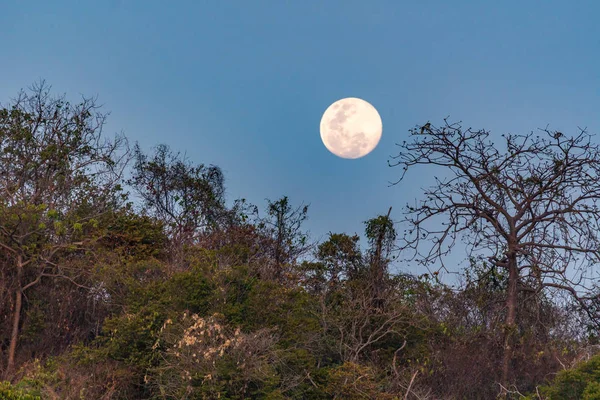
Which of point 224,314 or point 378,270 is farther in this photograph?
point 378,270

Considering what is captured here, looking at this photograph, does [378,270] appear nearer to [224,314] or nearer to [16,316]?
[224,314]

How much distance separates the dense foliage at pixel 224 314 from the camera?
1075 cm

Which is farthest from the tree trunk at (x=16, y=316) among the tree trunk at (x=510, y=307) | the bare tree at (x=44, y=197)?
the tree trunk at (x=510, y=307)

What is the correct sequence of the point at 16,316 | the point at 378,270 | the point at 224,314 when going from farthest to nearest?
the point at 378,270 → the point at 16,316 → the point at 224,314

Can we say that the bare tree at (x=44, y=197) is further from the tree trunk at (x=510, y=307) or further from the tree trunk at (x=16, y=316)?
the tree trunk at (x=510, y=307)

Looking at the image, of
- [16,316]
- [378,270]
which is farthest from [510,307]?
[16,316]

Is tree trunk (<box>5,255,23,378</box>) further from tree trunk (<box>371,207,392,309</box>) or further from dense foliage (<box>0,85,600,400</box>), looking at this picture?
tree trunk (<box>371,207,392,309</box>)

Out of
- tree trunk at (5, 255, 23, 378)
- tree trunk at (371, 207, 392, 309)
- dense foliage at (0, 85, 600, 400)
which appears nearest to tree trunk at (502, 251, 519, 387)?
dense foliage at (0, 85, 600, 400)

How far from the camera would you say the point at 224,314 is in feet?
37.6

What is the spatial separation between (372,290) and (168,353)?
7.67m

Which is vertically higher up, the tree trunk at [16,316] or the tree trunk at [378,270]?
the tree trunk at [378,270]

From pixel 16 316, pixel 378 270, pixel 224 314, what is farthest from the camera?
pixel 378 270

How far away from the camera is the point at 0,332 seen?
15828 millimetres

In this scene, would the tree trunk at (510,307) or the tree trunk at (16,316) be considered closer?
the tree trunk at (510,307)
